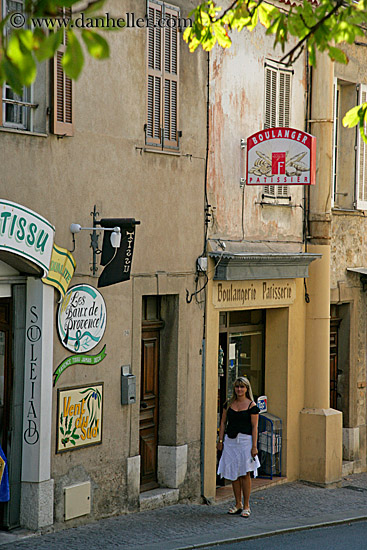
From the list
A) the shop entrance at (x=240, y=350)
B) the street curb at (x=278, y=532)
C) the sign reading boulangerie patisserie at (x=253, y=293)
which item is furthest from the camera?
the shop entrance at (x=240, y=350)

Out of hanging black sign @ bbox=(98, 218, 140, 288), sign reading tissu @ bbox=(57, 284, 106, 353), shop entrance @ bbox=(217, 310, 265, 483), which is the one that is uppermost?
hanging black sign @ bbox=(98, 218, 140, 288)

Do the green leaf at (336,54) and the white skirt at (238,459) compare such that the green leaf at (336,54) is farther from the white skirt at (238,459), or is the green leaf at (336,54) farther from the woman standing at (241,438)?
the white skirt at (238,459)

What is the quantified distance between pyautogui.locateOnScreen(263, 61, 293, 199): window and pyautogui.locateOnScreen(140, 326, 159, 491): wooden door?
10.2ft

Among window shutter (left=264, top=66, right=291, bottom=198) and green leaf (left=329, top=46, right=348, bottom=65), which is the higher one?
window shutter (left=264, top=66, right=291, bottom=198)

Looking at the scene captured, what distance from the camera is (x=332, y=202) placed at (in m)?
15.5

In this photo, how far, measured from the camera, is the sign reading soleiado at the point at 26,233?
30.2ft

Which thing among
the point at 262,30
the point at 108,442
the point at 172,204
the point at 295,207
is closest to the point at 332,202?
the point at 295,207

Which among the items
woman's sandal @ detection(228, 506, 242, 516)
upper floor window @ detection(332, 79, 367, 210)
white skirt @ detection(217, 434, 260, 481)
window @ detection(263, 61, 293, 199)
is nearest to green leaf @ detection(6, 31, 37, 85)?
white skirt @ detection(217, 434, 260, 481)

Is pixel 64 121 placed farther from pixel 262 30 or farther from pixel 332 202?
pixel 332 202

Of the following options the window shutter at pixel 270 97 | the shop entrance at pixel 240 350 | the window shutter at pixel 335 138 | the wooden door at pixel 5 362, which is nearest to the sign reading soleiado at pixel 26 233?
the wooden door at pixel 5 362

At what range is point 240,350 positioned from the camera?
14.1 meters

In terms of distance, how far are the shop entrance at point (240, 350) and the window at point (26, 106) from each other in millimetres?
4745

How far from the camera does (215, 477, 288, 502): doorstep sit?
12855 mm

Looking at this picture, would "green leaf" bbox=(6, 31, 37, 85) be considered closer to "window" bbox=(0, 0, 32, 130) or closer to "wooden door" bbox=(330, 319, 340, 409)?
"window" bbox=(0, 0, 32, 130)
